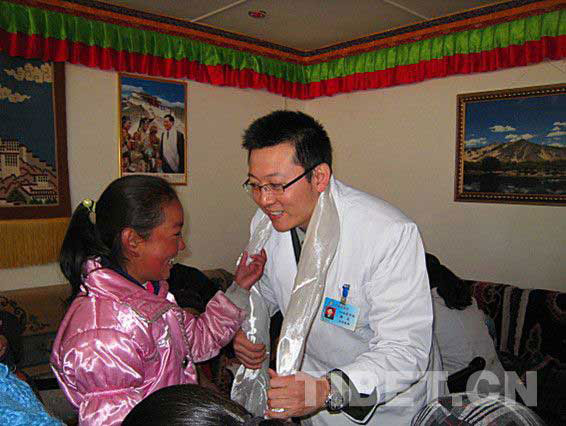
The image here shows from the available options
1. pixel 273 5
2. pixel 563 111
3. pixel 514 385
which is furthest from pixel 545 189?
pixel 273 5

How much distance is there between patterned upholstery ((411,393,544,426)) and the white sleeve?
1.22 ft

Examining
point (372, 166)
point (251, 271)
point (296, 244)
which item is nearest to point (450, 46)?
point (372, 166)

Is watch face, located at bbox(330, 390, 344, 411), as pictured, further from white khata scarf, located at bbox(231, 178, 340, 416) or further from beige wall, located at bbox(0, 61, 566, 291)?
beige wall, located at bbox(0, 61, 566, 291)

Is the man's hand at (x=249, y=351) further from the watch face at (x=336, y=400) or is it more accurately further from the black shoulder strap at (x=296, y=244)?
the watch face at (x=336, y=400)

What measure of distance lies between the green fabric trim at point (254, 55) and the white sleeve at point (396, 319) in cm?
250

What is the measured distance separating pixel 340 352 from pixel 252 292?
42 cm

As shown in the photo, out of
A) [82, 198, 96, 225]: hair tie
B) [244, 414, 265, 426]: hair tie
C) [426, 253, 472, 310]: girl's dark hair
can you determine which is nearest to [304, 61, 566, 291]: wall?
[426, 253, 472, 310]: girl's dark hair

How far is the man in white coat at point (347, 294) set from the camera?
3.98 feet

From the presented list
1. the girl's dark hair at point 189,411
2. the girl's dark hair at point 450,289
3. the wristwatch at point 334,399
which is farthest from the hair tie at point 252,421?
the girl's dark hair at point 450,289

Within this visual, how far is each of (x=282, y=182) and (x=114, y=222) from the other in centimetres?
50

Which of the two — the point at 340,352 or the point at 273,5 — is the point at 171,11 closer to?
the point at 273,5

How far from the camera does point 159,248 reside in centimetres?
139

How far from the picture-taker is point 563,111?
320 cm

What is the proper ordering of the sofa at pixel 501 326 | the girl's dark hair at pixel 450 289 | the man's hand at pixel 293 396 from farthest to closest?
the sofa at pixel 501 326, the girl's dark hair at pixel 450 289, the man's hand at pixel 293 396
